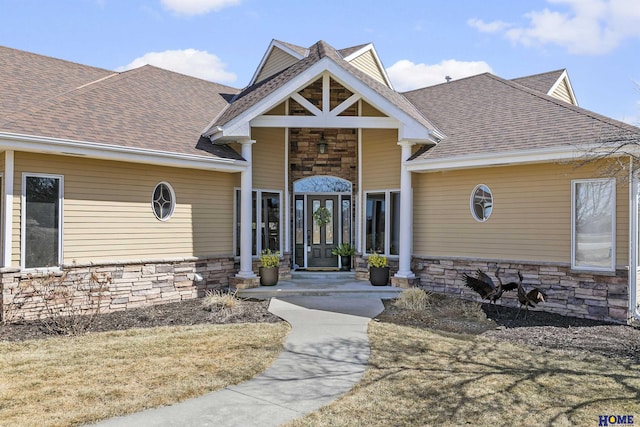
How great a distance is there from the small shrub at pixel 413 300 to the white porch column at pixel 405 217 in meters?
1.37

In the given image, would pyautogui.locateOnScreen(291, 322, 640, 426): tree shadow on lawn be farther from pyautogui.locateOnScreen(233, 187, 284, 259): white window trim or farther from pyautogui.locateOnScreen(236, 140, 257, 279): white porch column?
pyautogui.locateOnScreen(233, 187, 284, 259): white window trim

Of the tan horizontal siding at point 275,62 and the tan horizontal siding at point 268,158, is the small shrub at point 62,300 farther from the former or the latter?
the tan horizontal siding at point 275,62

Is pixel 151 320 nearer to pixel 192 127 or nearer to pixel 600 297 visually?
pixel 192 127

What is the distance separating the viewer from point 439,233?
11641mm

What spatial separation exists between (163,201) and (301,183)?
4231mm

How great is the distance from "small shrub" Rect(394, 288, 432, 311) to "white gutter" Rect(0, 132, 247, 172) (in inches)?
192

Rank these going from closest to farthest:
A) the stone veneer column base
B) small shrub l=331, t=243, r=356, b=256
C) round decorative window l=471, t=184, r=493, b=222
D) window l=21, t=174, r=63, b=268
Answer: window l=21, t=174, r=63, b=268, round decorative window l=471, t=184, r=493, b=222, the stone veneer column base, small shrub l=331, t=243, r=356, b=256

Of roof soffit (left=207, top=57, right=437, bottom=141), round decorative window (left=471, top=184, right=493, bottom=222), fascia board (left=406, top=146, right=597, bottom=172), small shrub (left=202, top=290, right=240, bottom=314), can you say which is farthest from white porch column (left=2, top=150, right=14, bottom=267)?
round decorative window (left=471, top=184, right=493, bottom=222)

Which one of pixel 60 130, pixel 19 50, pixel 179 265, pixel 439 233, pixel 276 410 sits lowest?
pixel 276 410

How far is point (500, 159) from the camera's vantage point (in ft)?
33.1

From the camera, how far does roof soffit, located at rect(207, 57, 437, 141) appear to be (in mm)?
11203

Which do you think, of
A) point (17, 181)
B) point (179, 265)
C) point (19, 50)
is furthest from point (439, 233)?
point (19, 50)

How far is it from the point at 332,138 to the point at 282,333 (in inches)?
282

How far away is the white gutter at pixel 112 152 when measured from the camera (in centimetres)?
823
